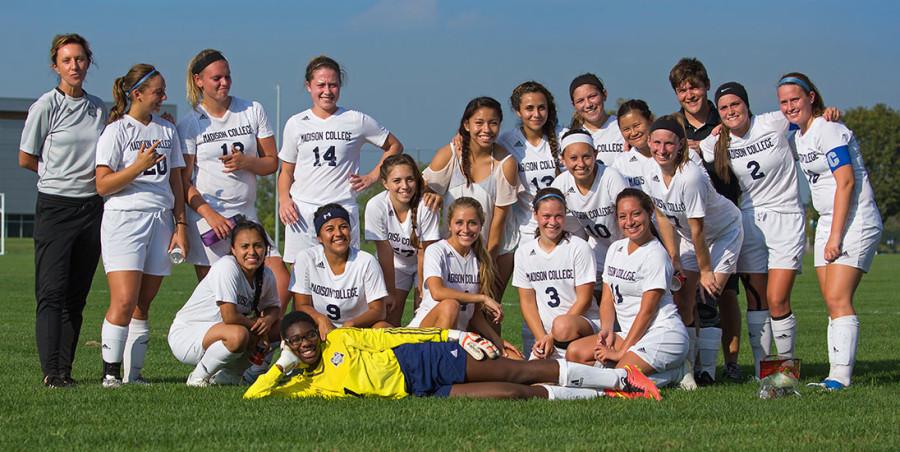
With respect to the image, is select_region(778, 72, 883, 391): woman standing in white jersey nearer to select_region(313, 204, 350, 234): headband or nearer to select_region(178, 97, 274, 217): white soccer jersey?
select_region(313, 204, 350, 234): headband

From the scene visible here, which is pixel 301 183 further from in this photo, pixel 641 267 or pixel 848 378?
pixel 848 378

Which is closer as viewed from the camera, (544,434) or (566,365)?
(544,434)

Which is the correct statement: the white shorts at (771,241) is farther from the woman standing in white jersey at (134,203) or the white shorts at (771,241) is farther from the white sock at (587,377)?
the woman standing in white jersey at (134,203)

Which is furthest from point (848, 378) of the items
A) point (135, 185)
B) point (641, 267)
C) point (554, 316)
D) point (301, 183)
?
point (135, 185)

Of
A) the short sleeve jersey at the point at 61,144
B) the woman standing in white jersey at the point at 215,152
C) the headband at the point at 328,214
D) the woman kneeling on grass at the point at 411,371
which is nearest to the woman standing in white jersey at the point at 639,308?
the woman kneeling on grass at the point at 411,371

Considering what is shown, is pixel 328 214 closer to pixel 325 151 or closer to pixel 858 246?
pixel 325 151

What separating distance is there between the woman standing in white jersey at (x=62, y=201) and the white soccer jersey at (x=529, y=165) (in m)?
3.02

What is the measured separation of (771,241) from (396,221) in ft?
8.98

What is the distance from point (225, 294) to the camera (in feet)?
23.5

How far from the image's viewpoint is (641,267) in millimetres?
7176

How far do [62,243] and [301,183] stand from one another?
1848mm

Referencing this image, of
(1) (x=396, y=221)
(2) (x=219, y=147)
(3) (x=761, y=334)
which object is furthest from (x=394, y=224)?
(3) (x=761, y=334)

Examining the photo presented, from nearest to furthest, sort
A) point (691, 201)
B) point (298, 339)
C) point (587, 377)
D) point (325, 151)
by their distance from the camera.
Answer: point (298, 339) < point (587, 377) < point (691, 201) < point (325, 151)

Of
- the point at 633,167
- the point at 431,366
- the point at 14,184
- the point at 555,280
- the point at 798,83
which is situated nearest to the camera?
the point at 431,366
